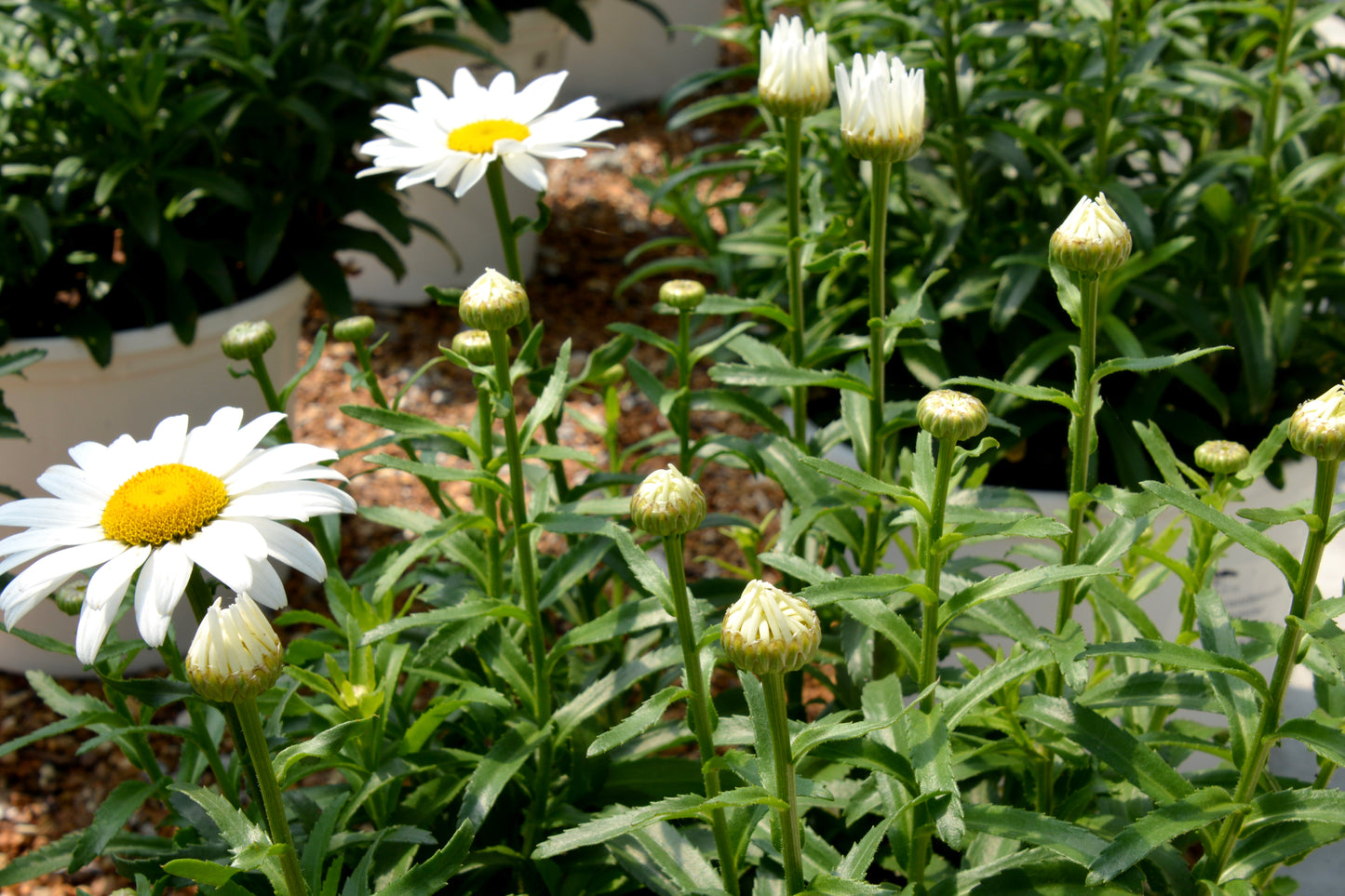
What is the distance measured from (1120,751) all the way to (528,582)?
1.58ft

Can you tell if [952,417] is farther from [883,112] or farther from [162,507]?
[162,507]

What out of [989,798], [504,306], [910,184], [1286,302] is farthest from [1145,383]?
→ [504,306]

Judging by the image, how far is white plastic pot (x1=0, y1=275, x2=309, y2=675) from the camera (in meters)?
1.74

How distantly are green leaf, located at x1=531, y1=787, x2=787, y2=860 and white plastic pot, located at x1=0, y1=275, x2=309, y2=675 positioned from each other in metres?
1.18

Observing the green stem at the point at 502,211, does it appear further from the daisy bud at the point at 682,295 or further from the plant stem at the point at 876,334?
the plant stem at the point at 876,334

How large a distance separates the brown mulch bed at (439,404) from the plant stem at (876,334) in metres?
0.41

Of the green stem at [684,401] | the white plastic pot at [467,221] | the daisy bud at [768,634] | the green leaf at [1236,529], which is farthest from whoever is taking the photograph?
the white plastic pot at [467,221]

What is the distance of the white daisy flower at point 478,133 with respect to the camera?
42.0 inches

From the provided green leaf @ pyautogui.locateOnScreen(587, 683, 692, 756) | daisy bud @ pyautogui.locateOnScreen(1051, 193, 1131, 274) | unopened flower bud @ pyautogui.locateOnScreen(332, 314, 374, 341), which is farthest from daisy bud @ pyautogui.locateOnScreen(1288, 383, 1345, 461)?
unopened flower bud @ pyautogui.locateOnScreen(332, 314, 374, 341)

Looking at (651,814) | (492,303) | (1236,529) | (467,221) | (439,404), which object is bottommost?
(439,404)

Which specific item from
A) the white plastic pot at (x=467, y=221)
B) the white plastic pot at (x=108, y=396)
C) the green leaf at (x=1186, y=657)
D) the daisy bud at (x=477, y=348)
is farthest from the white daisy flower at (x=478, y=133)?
the white plastic pot at (x=467, y=221)

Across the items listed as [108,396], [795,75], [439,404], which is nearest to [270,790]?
[795,75]

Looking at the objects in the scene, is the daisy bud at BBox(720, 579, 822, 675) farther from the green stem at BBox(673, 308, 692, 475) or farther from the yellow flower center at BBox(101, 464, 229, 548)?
the green stem at BBox(673, 308, 692, 475)

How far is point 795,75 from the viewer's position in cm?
98
